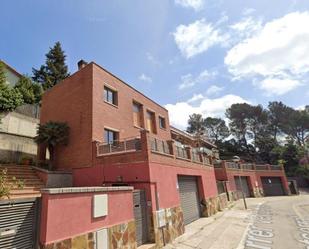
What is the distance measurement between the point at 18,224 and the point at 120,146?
6719 millimetres

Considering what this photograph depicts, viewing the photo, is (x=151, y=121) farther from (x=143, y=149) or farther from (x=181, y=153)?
(x=143, y=149)

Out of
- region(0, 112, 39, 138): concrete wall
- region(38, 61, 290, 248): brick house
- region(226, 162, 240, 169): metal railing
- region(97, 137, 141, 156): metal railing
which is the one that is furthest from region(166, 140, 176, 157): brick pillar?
region(226, 162, 240, 169): metal railing

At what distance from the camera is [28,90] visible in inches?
998

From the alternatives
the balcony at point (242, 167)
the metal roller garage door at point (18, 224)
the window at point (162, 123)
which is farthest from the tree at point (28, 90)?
the balcony at point (242, 167)

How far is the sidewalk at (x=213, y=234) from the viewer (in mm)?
9438

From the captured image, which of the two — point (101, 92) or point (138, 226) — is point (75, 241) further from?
point (101, 92)

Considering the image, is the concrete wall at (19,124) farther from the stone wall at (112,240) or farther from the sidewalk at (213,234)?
the sidewalk at (213,234)

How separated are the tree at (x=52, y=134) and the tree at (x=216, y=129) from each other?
47.1 meters

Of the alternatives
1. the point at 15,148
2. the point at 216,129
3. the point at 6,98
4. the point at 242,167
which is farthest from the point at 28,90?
the point at 216,129

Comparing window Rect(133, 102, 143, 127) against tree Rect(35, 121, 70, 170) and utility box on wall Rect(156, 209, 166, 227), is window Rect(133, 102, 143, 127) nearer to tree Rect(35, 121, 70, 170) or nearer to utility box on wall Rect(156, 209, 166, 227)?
tree Rect(35, 121, 70, 170)

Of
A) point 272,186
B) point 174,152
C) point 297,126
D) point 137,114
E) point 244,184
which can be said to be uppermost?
point 297,126

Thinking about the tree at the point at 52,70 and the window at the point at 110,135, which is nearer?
the window at the point at 110,135

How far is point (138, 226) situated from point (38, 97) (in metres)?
23.0

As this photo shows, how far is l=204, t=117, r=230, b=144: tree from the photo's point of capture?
57194mm
